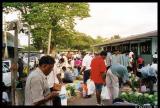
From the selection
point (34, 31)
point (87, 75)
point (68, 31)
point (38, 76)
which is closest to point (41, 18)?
point (34, 31)

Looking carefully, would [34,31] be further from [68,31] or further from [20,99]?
[20,99]

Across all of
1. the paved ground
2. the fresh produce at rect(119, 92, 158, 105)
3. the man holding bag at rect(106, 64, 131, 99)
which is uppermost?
the man holding bag at rect(106, 64, 131, 99)

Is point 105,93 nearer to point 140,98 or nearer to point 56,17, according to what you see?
point 140,98

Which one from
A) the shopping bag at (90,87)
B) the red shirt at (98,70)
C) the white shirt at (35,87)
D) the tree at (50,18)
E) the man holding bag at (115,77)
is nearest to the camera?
the white shirt at (35,87)

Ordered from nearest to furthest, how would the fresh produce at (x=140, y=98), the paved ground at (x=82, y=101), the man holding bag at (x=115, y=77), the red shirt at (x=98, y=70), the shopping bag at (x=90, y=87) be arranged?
the man holding bag at (x=115, y=77) → the fresh produce at (x=140, y=98) → the red shirt at (x=98, y=70) → the paved ground at (x=82, y=101) → the shopping bag at (x=90, y=87)

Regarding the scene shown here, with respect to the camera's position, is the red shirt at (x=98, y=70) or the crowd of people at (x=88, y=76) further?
the red shirt at (x=98, y=70)

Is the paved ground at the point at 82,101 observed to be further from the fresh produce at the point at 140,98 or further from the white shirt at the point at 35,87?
the white shirt at the point at 35,87

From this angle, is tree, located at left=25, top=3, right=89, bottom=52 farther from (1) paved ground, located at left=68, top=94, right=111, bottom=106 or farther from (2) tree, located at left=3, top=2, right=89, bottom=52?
(1) paved ground, located at left=68, top=94, right=111, bottom=106

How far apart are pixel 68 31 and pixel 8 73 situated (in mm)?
4451

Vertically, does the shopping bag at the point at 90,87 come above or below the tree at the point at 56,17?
below

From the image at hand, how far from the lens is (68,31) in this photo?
9953 millimetres

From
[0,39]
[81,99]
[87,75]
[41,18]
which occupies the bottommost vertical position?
[81,99]

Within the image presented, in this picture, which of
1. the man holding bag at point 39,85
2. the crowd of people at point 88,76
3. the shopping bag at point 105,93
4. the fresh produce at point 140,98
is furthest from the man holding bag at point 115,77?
the man holding bag at point 39,85

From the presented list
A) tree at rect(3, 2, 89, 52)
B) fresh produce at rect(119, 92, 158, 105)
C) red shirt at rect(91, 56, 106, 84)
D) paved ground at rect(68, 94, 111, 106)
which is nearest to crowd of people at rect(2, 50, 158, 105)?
red shirt at rect(91, 56, 106, 84)
